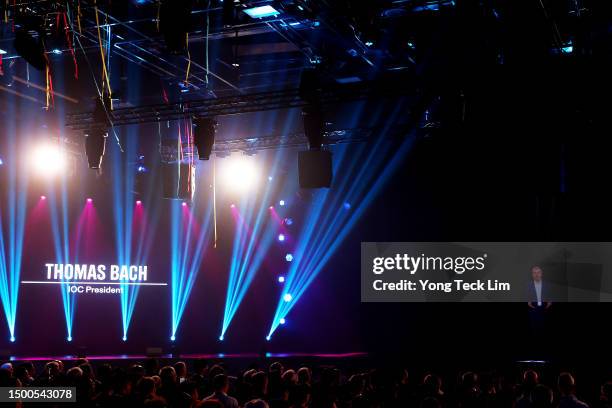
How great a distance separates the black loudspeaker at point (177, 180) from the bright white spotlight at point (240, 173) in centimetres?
167

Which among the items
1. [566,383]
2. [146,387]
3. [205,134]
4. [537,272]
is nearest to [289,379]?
[146,387]

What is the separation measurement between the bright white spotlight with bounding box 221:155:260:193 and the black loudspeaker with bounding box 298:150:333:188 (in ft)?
15.7

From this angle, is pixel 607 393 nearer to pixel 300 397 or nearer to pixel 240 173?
pixel 300 397

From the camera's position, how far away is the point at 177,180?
41.3 feet

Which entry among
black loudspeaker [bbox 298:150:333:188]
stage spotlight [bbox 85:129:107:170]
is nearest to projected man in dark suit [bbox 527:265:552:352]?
Result: black loudspeaker [bbox 298:150:333:188]

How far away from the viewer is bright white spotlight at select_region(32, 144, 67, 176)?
41.7 ft

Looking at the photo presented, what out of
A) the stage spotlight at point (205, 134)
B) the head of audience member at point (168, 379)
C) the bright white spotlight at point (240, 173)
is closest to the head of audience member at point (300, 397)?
the head of audience member at point (168, 379)

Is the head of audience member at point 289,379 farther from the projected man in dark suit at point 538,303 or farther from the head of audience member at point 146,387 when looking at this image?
the projected man in dark suit at point 538,303

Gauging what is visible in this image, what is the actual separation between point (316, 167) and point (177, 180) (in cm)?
414

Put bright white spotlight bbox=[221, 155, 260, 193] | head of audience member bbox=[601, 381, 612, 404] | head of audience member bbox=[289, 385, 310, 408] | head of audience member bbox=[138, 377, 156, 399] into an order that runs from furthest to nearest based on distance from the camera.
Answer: bright white spotlight bbox=[221, 155, 260, 193] → head of audience member bbox=[601, 381, 612, 404] → head of audience member bbox=[289, 385, 310, 408] → head of audience member bbox=[138, 377, 156, 399]

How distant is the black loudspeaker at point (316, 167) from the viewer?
30.7ft

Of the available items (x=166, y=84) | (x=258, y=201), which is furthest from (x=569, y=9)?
(x=258, y=201)

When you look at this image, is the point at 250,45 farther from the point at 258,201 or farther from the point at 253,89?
the point at 258,201

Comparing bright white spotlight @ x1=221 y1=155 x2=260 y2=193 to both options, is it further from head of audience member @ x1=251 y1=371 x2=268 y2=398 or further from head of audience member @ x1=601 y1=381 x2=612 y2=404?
head of audience member @ x1=601 y1=381 x2=612 y2=404
